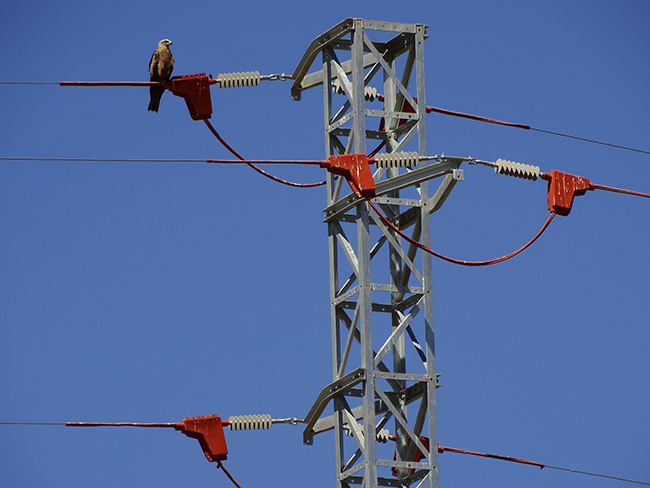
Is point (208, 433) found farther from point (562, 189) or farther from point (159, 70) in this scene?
point (562, 189)

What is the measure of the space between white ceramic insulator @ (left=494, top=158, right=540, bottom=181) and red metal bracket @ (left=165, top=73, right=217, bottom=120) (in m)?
3.84

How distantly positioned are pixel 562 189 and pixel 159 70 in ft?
16.6

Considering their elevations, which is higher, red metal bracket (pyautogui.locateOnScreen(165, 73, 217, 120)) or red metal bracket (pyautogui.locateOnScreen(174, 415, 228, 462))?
red metal bracket (pyautogui.locateOnScreen(165, 73, 217, 120))

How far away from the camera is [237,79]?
1514 centimetres

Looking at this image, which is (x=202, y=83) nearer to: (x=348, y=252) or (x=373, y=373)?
(x=348, y=252)

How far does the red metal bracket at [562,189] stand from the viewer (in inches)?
557

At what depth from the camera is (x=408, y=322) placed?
13.3 metres

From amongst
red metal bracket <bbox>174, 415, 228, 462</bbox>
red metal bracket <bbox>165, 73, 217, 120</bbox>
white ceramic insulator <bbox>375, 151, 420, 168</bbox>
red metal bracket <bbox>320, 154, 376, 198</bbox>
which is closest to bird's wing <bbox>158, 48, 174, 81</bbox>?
red metal bracket <bbox>165, 73, 217, 120</bbox>

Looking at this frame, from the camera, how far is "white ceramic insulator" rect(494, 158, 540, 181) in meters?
13.4

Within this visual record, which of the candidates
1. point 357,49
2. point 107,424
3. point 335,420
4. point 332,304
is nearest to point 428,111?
point 357,49

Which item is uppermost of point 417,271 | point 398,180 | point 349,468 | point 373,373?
point 398,180

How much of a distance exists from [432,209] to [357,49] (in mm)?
1931

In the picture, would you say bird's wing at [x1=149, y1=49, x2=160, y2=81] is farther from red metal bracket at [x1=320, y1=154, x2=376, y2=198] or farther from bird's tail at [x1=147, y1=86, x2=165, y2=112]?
red metal bracket at [x1=320, y1=154, x2=376, y2=198]

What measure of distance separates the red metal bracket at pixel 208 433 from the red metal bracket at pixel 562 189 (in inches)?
176
